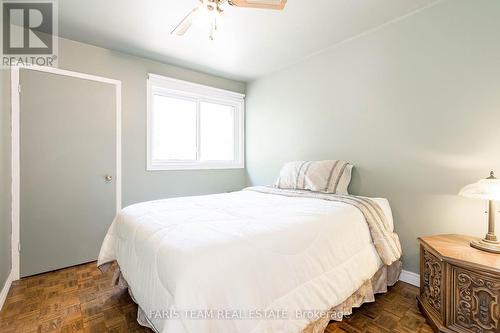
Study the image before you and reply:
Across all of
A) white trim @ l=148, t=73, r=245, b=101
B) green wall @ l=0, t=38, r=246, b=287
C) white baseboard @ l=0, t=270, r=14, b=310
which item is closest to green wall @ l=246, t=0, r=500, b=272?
white trim @ l=148, t=73, r=245, b=101

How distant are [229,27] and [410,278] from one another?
292cm

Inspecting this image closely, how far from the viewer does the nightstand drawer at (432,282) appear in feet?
4.86

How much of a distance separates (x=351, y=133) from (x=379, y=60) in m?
0.76

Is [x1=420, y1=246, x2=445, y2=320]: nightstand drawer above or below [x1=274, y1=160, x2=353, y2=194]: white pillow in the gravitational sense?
below

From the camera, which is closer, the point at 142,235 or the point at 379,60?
the point at 142,235

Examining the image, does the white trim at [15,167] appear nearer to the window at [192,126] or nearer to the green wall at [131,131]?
the green wall at [131,131]

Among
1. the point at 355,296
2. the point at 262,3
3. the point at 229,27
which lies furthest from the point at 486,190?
the point at 229,27

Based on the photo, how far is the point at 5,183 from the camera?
200 cm

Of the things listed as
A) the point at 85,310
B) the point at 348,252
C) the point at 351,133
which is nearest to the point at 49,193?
the point at 85,310

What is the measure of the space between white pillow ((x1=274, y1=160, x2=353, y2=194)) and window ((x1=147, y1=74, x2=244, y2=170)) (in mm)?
1479

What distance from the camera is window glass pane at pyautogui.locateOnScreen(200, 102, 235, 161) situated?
362 centimetres

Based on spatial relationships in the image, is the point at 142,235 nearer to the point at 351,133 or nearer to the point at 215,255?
the point at 215,255

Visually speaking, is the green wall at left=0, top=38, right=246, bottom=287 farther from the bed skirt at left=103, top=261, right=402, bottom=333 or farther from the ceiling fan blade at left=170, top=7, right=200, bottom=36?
the ceiling fan blade at left=170, top=7, right=200, bottom=36

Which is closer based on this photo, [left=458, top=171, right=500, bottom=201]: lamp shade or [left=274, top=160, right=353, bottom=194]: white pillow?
[left=458, top=171, right=500, bottom=201]: lamp shade
